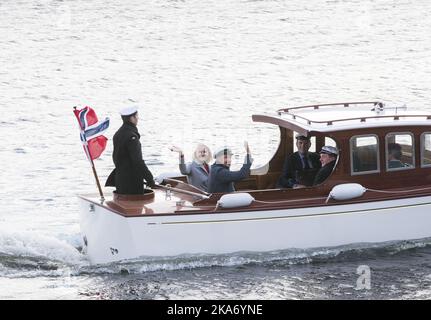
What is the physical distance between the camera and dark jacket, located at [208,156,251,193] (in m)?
19.9

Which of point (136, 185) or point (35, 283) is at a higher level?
point (136, 185)

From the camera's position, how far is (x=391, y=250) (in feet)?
68.7

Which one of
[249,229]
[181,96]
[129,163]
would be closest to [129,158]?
[129,163]

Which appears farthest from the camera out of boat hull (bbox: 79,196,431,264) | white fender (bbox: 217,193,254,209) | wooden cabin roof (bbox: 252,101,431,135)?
wooden cabin roof (bbox: 252,101,431,135)

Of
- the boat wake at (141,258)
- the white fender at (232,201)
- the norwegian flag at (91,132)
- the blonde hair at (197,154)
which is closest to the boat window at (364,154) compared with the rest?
the boat wake at (141,258)

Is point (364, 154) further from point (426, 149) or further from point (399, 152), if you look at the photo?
point (426, 149)

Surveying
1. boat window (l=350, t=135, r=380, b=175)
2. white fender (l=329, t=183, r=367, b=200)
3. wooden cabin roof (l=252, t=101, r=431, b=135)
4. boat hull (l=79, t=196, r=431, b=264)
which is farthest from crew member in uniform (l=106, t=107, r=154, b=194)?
boat window (l=350, t=135, r=380, b=175)

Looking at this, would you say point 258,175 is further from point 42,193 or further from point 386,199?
point 42,193

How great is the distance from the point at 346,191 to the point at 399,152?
135 centimetres

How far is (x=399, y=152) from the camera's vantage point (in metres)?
20.7

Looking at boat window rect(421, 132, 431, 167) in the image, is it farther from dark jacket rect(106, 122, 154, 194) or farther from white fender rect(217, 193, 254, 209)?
dark jacket rect(106, 122, 154, 194)

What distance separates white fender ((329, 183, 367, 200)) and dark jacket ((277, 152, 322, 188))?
2.97 ft
